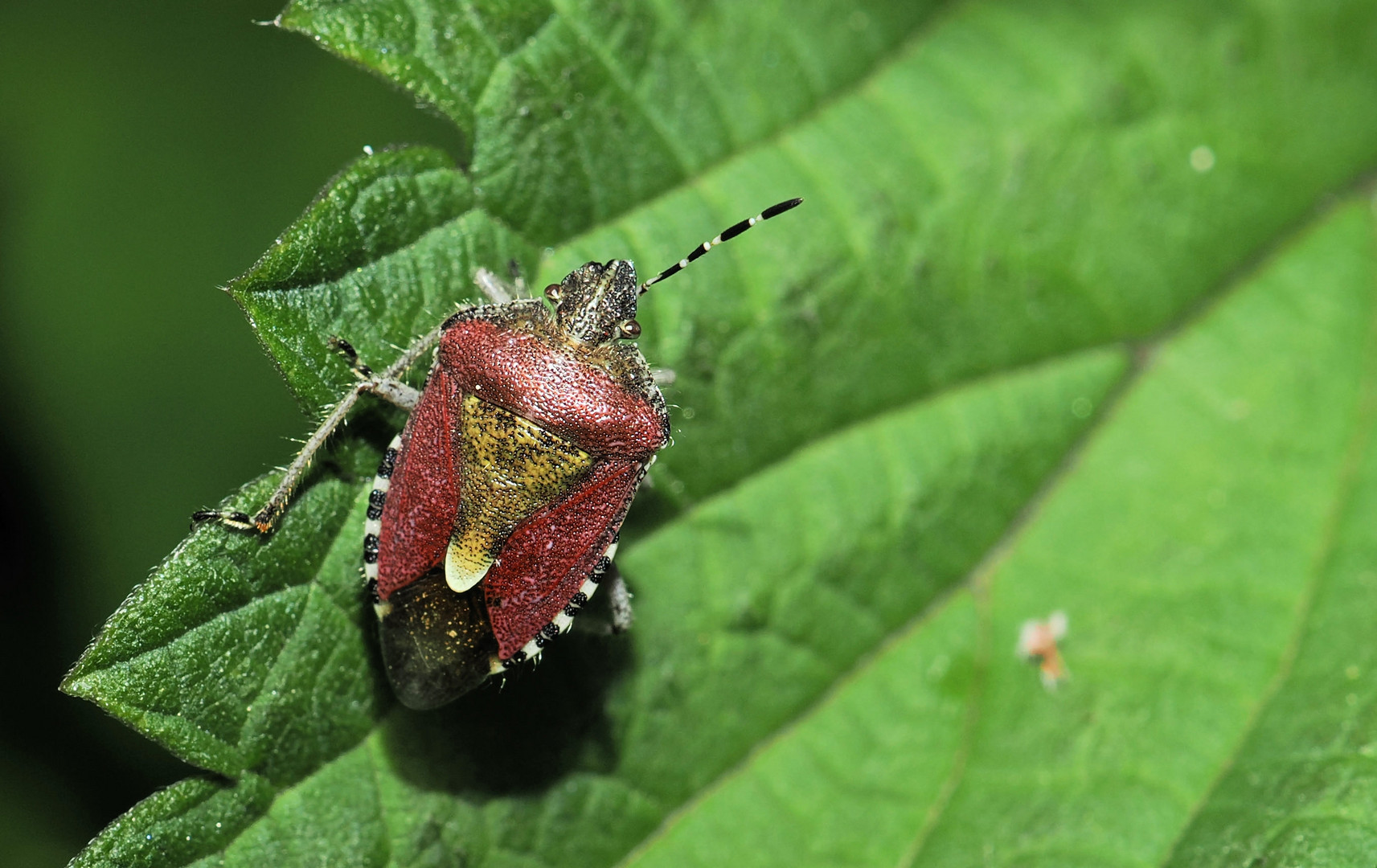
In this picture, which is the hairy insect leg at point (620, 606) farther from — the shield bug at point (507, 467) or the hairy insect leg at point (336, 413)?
the hairy insect leg at point (336, 413)

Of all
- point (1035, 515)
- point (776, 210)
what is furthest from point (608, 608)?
point (1035, 515)

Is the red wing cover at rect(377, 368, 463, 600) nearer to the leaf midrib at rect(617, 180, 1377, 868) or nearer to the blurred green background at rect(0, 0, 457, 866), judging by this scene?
the leaf midrib at rect(617, 180, 1377, 868)

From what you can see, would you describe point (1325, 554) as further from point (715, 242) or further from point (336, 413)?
point (336, 413)

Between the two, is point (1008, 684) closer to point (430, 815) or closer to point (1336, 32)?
A: point (430, 815)

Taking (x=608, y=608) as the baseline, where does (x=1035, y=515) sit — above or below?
below

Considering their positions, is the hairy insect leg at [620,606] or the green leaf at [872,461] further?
the hairy insect leg at [620,606]

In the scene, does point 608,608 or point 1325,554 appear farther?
point 1325,554

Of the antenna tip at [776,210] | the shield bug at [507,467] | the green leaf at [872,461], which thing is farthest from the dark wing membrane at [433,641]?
the antenna tip at [776,210]

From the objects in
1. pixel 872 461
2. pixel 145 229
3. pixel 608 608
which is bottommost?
pixel 872 461
